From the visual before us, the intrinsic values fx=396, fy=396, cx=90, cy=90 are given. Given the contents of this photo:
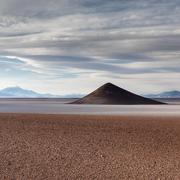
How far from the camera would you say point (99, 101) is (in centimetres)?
10362

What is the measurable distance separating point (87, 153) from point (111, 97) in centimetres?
8346

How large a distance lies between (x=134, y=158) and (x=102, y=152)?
2.06m

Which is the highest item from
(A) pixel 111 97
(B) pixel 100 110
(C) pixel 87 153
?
(A) pixel 111 97

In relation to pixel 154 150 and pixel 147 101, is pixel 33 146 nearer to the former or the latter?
pixel 154 150

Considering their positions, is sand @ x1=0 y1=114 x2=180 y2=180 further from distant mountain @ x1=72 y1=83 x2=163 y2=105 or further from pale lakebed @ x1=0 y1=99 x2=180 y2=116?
distant mountain @ x1=72 y1=83 x2=163 y2=105

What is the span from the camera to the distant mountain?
10300 centimetres

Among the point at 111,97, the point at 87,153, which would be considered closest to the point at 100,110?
the point at 111,97

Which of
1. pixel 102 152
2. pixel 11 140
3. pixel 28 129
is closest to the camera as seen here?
pixel 102 152

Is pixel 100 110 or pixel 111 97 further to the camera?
pixel 111 97

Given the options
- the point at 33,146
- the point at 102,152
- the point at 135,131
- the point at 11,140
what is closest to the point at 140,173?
the point at 102,152

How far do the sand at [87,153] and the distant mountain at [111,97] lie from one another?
71837 millimetres

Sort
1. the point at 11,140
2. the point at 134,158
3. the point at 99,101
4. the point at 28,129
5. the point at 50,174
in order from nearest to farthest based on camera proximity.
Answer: the point at 50,174
the point at 134,158
the point at 11,140
the point at 28,129
the point at 99,101

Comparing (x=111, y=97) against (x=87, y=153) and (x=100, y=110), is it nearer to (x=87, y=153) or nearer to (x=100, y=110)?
(x=100, y=110)

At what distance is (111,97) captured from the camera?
10419 cm
